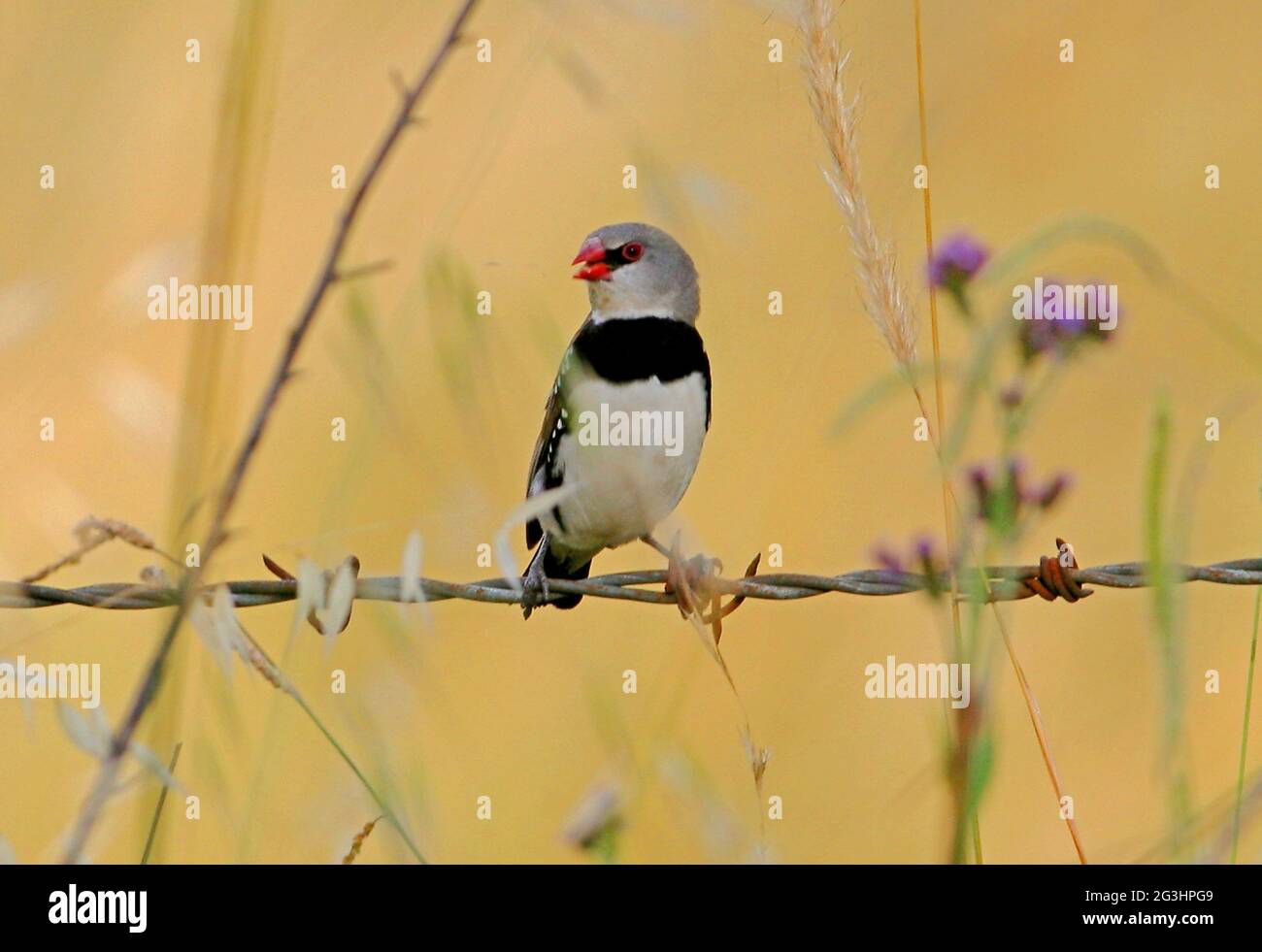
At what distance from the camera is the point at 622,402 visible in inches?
174

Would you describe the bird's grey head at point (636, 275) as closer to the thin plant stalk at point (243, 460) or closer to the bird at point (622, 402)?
the bird at point (622, 402)

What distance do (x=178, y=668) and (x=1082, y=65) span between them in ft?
20.2

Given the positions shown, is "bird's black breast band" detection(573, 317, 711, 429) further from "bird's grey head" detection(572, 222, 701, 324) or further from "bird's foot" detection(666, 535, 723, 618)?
"bird's foot" detection(666, 535, 723, 618)

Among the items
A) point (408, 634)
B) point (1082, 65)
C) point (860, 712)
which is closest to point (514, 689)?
point (860, 712)

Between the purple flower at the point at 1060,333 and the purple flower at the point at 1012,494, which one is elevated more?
the purple flower at the point at 1060,333

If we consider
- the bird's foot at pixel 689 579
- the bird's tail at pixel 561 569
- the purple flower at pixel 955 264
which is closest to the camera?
the bird's foot at pixel 689 579

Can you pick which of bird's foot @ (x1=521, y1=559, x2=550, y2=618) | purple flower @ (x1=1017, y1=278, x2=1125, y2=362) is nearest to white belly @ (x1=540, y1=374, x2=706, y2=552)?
bird's foot @ (x1=521, y1=559, x2=550, y2=618)

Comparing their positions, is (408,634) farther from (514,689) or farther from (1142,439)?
(1142,439)

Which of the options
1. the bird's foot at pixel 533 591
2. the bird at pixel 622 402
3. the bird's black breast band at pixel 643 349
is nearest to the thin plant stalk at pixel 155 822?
the bird at pixel 622 402

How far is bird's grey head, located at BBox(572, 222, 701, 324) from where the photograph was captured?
470cm

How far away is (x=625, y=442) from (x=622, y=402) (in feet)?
0.42

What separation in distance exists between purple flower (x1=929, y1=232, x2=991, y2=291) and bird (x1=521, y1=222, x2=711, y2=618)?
4.84 feet

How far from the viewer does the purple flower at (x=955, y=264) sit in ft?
9.53

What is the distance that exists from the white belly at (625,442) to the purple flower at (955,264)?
5.07 ft
